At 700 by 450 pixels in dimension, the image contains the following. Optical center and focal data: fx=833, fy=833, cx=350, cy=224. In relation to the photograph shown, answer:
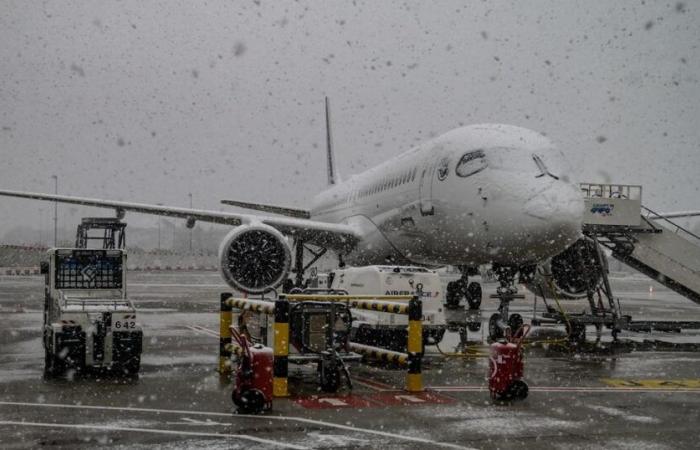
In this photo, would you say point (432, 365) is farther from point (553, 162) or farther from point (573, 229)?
point (553, 162)

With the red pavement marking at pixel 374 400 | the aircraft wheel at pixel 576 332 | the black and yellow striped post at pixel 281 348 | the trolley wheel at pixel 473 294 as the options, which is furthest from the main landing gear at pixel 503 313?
the black and yellow striped post at pixel 281 348

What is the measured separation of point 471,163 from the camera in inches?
712

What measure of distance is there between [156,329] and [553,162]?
9.74 metres

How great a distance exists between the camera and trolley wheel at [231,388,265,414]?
9.03 meters

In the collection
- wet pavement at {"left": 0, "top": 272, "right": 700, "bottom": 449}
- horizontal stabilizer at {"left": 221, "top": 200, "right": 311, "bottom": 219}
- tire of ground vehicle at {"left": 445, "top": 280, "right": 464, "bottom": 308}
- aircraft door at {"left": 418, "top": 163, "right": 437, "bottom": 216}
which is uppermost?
horizontal stabilizer at {"left": 221, "top": 200, "right": 311, "bottom": 219}

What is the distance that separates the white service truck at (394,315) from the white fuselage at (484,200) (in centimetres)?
274

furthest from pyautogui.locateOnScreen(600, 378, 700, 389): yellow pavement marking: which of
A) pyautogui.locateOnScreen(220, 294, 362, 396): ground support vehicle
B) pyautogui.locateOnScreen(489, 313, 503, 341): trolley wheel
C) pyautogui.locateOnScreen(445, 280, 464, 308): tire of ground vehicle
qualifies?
pyautogui.locateOnScreen(445, 280, 464, 308): tire of ground vehicle

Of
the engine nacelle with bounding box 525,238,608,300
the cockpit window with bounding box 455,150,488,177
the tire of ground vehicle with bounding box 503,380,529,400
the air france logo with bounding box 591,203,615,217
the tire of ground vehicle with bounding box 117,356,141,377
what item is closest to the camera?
the tire of ground vehicle with bounding box 503,380,529,400

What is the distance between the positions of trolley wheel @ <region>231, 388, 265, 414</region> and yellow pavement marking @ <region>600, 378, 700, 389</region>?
525cm

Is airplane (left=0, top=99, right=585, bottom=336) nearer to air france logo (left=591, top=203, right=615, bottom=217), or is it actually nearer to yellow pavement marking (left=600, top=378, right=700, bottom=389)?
air france logo (left=591, top=203, right=615, bottom=217)

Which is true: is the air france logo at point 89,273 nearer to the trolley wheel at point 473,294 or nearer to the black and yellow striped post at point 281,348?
the black and yellow striped post at point 281,348

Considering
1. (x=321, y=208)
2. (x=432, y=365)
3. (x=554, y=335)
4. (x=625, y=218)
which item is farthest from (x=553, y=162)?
(x=321, y=208)

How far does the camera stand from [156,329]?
63.6ft

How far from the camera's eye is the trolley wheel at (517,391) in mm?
10156
